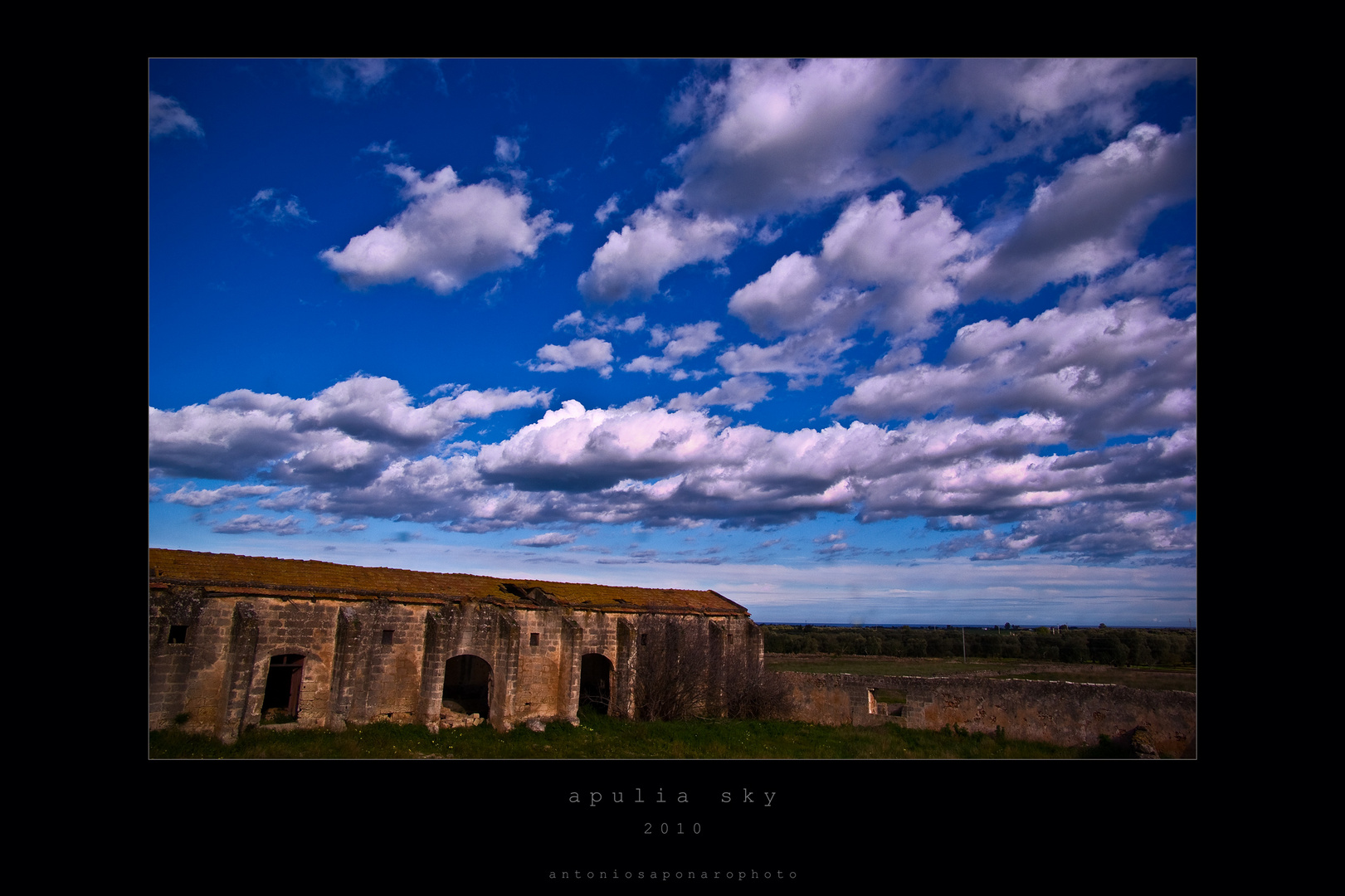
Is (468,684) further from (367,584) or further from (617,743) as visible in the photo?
(617,743)

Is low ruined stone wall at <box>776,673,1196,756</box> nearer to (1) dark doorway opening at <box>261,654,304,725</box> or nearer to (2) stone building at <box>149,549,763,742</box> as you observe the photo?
(2) stone building at <box>149,549,763,742</box>

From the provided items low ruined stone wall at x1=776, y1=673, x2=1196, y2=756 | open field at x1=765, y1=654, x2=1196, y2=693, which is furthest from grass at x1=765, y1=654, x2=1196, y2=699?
low ruined stone wall at x1=776, y1=673, x2=1196, y2=756

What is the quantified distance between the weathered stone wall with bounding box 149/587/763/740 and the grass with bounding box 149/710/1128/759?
21.5 inches

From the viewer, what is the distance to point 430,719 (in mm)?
16984

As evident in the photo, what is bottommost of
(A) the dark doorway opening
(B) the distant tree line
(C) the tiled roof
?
(B) the distant tree line

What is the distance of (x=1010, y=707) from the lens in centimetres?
1795

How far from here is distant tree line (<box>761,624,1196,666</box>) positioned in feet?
115

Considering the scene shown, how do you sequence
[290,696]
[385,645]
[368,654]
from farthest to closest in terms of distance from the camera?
[385,645] < [368,654] < [290,696]

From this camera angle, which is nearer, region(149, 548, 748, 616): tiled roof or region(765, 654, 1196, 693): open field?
region(149, 548, 748, 616): tiled roof

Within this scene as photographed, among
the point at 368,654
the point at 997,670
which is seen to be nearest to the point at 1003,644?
the point at 997,670

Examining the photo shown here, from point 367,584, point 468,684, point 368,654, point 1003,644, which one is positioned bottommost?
point 1003,644

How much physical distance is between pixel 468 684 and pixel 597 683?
4913 millimetres

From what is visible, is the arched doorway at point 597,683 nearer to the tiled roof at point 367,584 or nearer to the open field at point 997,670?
the tiled roof at point 367,584
